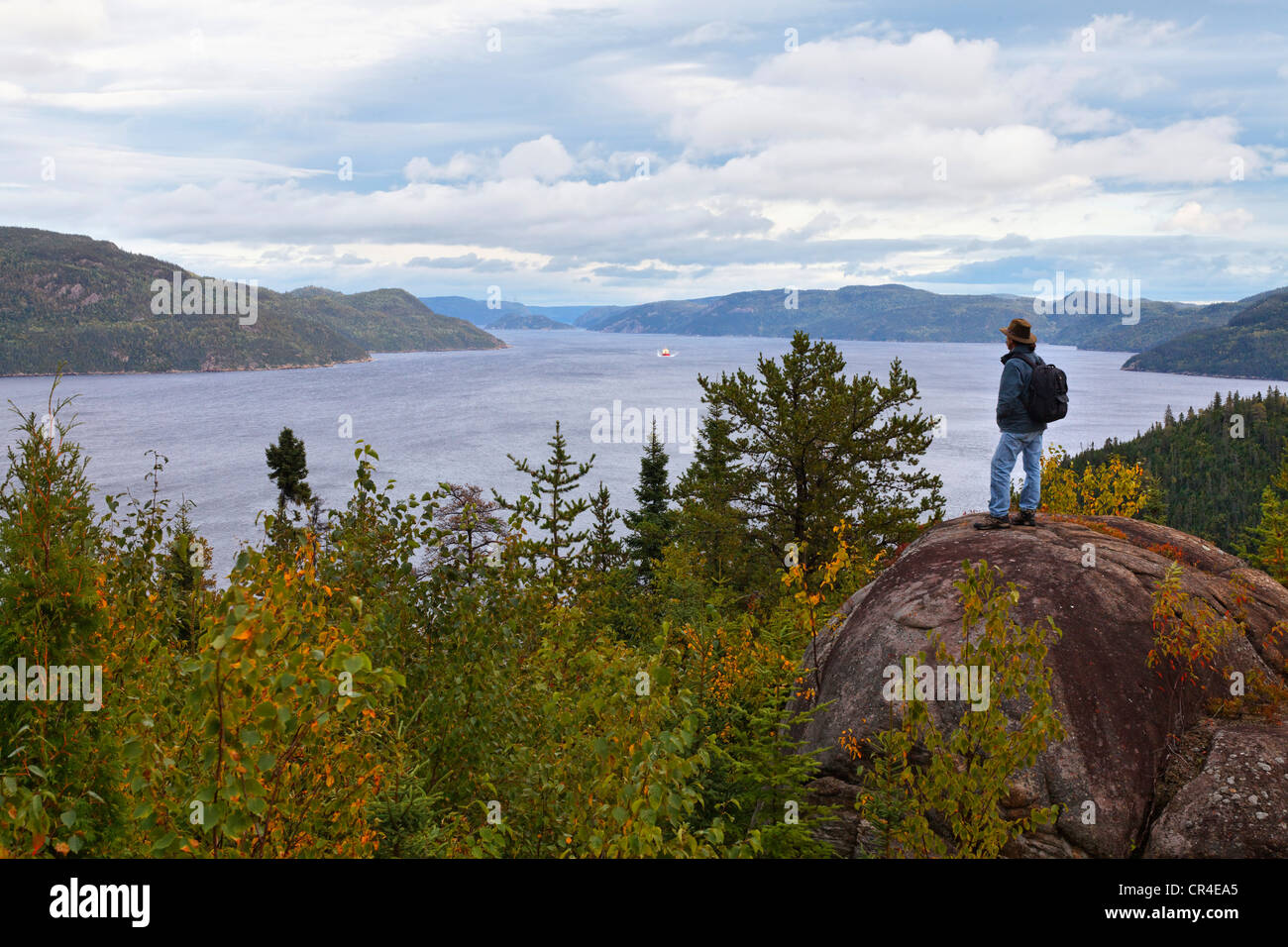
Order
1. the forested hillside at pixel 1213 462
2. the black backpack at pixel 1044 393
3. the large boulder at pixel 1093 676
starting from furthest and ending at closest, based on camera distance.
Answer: the forested hillside at pixel 1213 462
the black backpack at pixel 1044 393
the large boulder at pixel 1093 676

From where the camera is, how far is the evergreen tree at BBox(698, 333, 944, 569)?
1043 inches

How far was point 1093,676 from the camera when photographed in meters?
8.87

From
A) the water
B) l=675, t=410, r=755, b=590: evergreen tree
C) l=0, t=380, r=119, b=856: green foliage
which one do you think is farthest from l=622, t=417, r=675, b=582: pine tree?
l=0, t=380, r=119, b=856: green foliage

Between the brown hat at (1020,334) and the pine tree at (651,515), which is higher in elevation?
the brown hat at (1020,334)

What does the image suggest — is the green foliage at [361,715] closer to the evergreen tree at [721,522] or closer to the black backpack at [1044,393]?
the black backpack at [1044,393]

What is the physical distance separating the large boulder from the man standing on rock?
43 cm

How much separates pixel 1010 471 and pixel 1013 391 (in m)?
1.15

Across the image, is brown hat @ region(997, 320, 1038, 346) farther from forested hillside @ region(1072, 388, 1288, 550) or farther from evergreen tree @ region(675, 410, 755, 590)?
forested hillside @ region(1072, 388, 1288, 550)

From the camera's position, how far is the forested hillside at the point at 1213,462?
136875 millimetres

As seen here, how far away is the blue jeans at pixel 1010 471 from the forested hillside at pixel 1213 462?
433 ft

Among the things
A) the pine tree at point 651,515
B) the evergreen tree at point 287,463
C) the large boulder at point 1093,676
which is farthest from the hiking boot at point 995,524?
the evergreen tree at point 287,463

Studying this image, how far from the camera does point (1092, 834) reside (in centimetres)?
787
